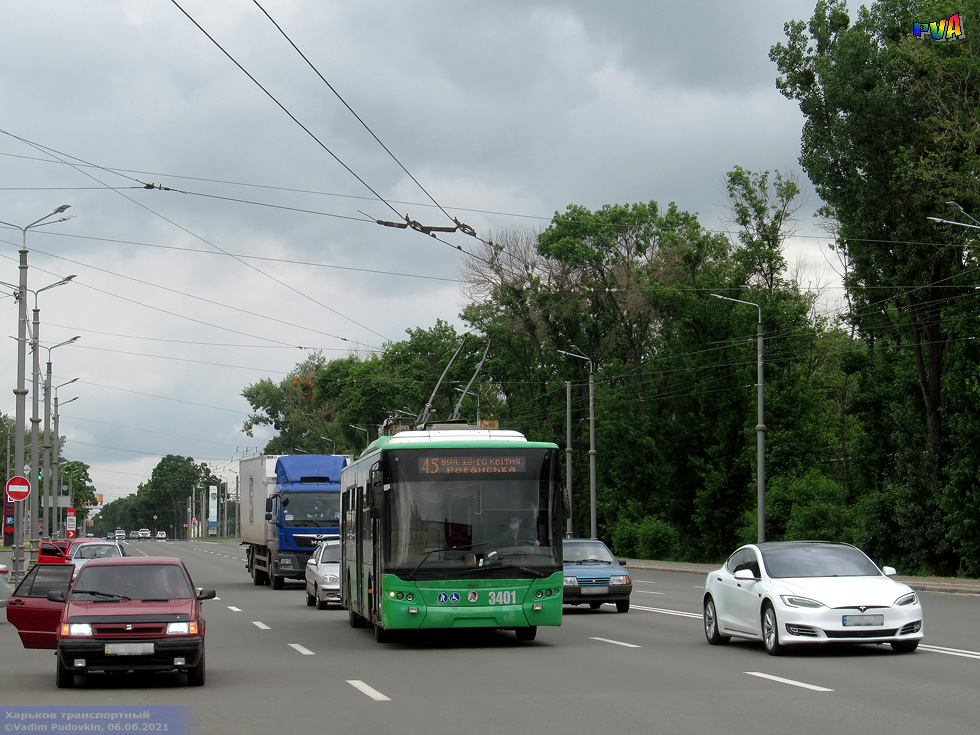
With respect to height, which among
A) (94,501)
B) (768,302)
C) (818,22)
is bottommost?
(94,501)

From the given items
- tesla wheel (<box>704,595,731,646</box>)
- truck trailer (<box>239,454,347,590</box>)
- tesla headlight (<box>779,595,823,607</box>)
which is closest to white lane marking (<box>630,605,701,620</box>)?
tesla wheel (<box>704,595,731,646</box>)

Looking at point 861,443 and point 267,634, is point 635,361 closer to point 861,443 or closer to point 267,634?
point 861,443

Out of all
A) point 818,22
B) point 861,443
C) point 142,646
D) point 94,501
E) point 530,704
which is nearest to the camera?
point 530,704

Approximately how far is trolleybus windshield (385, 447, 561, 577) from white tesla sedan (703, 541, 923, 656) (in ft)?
8.64

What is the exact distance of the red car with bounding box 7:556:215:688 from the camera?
12.4 metres

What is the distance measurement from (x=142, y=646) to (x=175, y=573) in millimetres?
1292

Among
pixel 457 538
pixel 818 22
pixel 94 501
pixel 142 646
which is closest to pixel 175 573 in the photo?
pixel 142 646

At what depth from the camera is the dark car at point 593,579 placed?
24125mm

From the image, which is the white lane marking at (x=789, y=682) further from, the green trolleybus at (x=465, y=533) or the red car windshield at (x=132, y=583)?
the red car windshield at (x=132, y=583)

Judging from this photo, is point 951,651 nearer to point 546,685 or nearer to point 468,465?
point 546,685

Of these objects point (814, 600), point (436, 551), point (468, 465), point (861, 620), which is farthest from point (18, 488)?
point (861, 620)

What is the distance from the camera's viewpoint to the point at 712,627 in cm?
1714

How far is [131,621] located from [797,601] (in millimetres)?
7496

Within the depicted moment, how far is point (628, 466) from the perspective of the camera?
6419 cm
